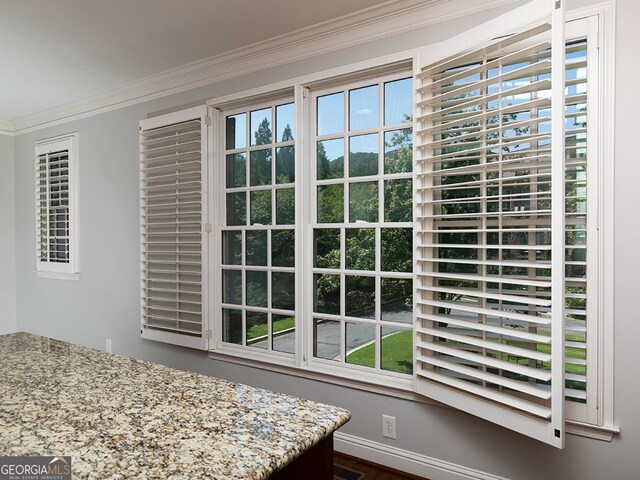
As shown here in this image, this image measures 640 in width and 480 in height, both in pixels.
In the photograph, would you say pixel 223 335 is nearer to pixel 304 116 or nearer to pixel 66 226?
pixel 304 116

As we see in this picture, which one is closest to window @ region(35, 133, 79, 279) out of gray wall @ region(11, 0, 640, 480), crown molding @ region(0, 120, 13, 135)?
gray wall @ region(11, 0, 640, 480)

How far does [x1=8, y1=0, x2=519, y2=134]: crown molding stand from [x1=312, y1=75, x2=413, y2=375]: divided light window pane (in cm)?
30

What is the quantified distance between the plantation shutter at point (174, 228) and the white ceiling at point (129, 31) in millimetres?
473

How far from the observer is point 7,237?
5.02 metres

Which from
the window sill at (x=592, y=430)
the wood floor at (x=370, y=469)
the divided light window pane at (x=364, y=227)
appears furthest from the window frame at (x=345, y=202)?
the window sill at (x=592, y=430)

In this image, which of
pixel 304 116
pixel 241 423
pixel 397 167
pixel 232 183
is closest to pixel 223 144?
pixel 232 183

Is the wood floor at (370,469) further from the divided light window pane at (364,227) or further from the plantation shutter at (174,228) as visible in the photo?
the plantation shutter at (174,228)

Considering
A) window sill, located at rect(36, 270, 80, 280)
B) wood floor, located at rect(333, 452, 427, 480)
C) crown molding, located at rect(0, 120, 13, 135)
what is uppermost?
crown molding, located at rect(0, 120, 13, 135)

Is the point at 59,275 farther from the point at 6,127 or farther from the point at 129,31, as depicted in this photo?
the point at 129,31

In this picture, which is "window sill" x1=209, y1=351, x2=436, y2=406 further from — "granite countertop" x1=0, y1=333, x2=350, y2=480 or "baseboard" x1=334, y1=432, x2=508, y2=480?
"granite countertop" x1=0, y1=333, x2=350, y2=480

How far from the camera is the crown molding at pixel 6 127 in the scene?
4.92m

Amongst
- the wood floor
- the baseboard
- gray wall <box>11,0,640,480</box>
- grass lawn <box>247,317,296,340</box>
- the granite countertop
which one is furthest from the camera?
grass lawn <box>247,317,296,340</box>

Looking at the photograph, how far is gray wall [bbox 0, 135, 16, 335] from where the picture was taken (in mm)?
4973

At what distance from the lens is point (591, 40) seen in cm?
195
